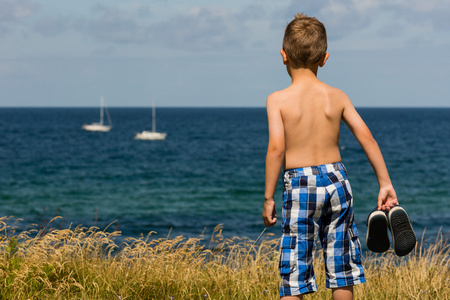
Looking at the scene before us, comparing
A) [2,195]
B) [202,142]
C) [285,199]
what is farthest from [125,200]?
[202,142]

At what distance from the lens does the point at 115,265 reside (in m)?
4.59

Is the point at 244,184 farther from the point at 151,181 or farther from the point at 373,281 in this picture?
the point at 373,281

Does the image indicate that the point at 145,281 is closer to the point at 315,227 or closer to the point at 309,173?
the point at 315,227

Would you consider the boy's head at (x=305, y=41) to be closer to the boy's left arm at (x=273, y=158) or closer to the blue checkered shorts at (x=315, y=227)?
the boy's left arm at (x=273, y=158)

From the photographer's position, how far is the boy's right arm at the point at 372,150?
3214mm

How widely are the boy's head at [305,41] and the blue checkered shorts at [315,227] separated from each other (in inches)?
26.3

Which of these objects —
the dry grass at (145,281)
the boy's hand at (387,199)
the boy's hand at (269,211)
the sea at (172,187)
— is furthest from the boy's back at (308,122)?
the sea at (172,187)

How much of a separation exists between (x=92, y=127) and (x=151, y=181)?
194 ft

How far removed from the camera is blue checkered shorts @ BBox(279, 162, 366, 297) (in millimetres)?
3109

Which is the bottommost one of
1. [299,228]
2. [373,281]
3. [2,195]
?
[2,195]

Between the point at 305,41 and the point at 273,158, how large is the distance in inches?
28.6

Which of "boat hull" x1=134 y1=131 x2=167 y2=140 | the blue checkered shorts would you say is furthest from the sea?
"boat hull" x1=134 y1=131 x2=167 y2=140

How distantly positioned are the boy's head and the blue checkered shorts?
668 mm

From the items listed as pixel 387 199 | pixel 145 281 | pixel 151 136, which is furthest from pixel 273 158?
pixel 151 136
